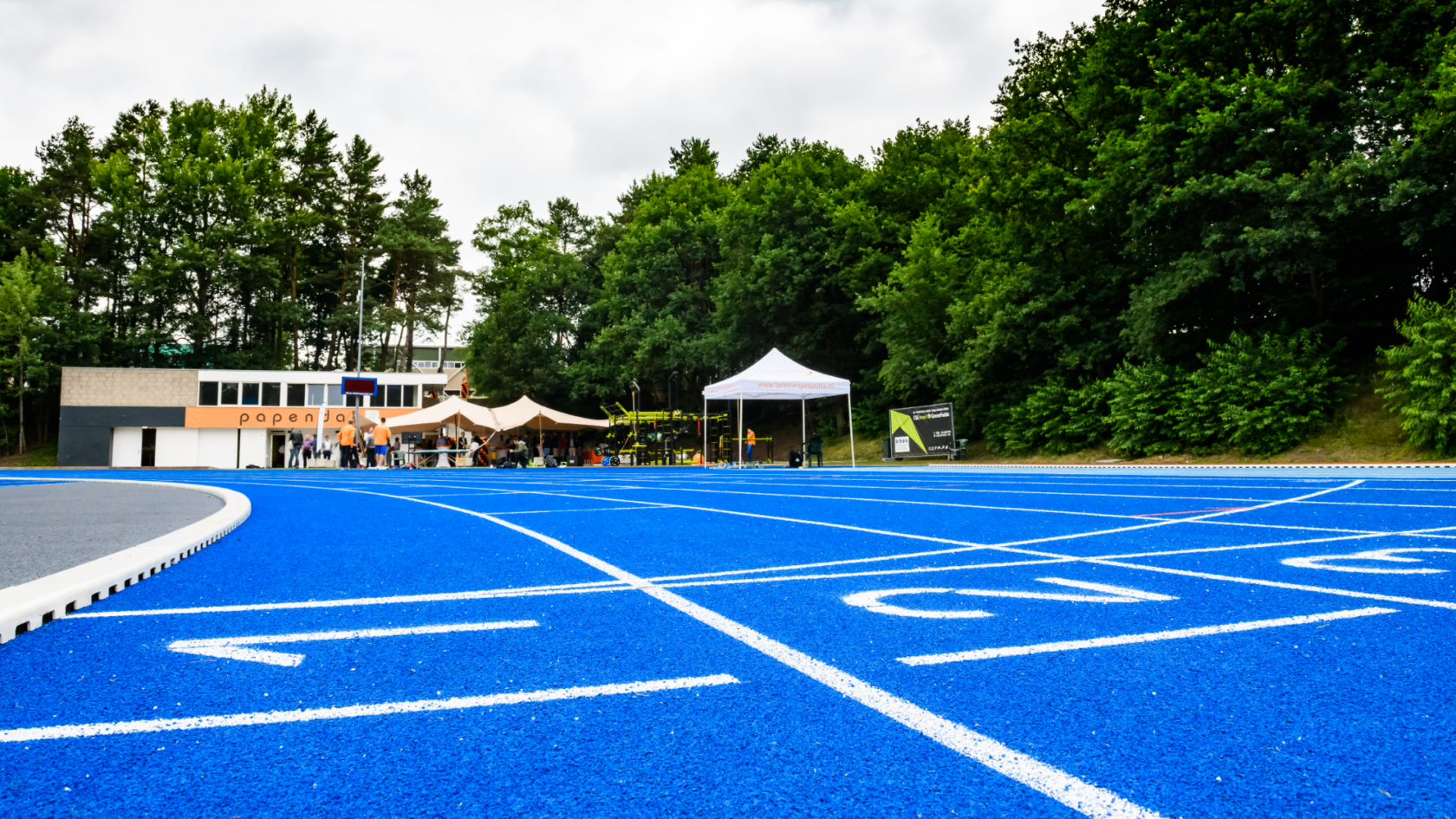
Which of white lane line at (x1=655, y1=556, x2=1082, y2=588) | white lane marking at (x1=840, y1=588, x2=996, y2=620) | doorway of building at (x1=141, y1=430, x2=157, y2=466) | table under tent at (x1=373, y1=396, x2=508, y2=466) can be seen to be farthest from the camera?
doorway of building at (x1=141, y1=430, x2=157, y2=466)

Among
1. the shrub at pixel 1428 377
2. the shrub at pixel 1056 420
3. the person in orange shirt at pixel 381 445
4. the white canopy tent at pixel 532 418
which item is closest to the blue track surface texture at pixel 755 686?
the shrub at pixel 1428 377

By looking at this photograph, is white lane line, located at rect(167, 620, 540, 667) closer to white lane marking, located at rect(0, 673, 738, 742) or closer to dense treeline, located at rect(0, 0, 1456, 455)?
white lane marking, located at rect(0, 673, 738, 742)

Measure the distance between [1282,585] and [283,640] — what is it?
478 cm

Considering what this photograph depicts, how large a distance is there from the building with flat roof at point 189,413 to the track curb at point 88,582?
148ft

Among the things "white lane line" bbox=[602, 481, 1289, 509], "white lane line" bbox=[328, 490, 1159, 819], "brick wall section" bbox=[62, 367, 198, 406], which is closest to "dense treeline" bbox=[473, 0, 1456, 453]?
"white lane line" bbox=[602, 481, 1289, 509]

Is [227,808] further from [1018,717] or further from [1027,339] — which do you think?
[1027,339]

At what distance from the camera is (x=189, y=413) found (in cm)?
4884

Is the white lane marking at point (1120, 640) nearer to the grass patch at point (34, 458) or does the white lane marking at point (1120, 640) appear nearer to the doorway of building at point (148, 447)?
the doorway of building at point (148, 447)

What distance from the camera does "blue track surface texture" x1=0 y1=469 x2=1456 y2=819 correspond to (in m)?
1.86

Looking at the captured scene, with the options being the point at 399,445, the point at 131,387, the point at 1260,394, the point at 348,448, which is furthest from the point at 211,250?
the point at 1260,394

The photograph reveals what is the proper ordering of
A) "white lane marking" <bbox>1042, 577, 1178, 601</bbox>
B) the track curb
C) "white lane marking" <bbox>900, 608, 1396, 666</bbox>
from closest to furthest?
"white lane marking" <bbox>900, 608, 1396, 666</bbox> < the track curb < "white lane marking" <bbox>1042, 577, 1178, 601</bbox>

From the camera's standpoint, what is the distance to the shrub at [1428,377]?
1808 centimetres

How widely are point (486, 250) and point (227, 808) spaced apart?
6272cm

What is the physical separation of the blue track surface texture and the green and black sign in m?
22.6
